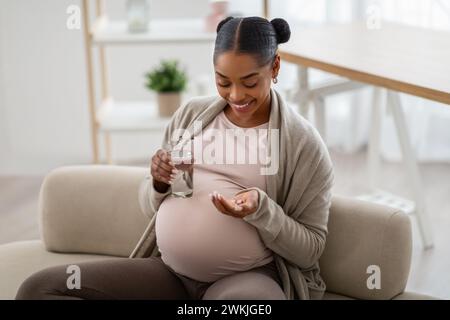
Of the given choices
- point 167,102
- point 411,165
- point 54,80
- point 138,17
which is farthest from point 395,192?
point 54,80

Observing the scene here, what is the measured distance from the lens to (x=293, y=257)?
1.62 meters

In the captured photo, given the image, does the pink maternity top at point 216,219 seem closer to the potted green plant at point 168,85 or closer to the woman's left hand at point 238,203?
the woman's left hand at point 238,203

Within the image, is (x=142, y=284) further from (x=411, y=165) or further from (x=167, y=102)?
(x=167, y=102)

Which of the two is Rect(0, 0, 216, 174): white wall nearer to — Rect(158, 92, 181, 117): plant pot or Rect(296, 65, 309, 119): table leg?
Rect(158, 92, 181, 117): plant pot

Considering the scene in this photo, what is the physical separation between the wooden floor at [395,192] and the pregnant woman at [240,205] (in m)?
0.99

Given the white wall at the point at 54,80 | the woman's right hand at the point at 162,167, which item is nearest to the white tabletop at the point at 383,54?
the woman's right hand at the point at 162,167

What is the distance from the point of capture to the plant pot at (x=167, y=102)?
3064 millimetres

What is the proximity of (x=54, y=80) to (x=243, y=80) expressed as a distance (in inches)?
84.5

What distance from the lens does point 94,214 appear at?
1.91m

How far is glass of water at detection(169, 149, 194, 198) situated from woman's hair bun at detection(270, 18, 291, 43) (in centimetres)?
30

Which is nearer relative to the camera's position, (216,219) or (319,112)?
(216,219)

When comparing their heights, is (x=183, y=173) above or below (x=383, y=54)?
below
